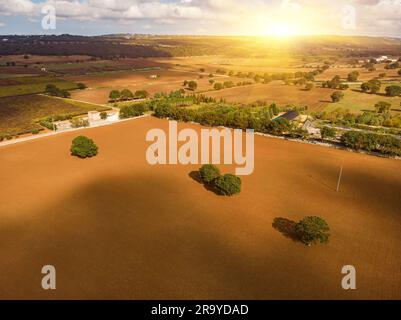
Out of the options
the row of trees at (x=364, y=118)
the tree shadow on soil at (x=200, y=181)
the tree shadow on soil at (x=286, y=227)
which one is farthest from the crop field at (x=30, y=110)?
the row of trees at (x=364, y=118)

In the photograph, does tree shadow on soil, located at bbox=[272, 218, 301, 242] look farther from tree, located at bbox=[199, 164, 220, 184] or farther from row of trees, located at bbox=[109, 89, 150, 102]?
row of trees, located at bbox=[109, 89, 150, 102]

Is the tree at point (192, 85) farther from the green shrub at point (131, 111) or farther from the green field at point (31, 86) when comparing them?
the green shrub at point (131, 111)

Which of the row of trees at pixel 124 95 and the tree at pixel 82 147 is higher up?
the row of trees at pixel 124 95

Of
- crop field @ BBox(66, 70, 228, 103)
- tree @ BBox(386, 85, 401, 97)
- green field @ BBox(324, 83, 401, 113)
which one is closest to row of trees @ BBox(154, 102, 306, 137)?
green field @ BBox(324, 83, 401, 113)

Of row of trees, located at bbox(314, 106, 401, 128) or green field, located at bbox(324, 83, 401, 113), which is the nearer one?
row of trees, located at bbox(314, 106, 401, 128)

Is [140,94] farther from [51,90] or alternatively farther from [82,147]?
[82,147]

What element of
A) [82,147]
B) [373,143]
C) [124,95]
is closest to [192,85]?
[124,95]
